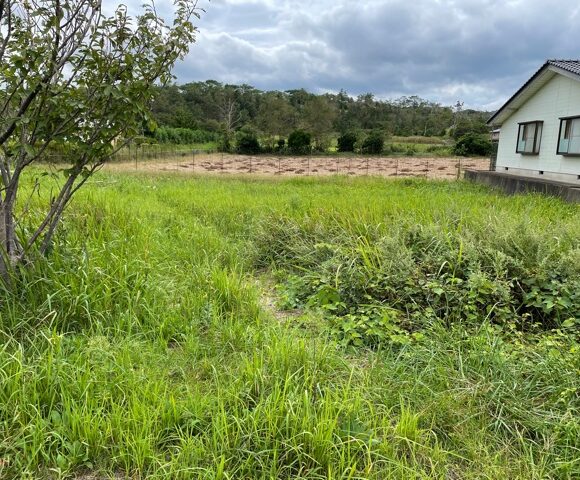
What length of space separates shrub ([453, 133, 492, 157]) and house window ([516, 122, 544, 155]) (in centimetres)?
2100

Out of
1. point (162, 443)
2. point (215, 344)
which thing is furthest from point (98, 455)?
point (215, 344)

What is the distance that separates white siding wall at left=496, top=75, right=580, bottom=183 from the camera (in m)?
11.7

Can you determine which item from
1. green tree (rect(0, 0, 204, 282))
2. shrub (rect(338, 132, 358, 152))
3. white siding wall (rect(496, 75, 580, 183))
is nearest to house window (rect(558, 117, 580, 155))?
white siding wall (rect(496, 75, 580, 183))

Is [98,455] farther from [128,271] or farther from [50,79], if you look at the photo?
[50,79]

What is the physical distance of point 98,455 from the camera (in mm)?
1571

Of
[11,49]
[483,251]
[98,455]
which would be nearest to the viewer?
[98,455]

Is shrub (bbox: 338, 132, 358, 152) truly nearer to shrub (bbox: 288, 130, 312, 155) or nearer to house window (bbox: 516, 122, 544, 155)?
shrub (bbox: 288, 130, 312, 155)

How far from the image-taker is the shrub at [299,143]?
37.7 metres

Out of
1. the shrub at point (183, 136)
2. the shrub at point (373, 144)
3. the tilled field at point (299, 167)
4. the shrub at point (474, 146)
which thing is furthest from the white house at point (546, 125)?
the shrub at point (183, 136)

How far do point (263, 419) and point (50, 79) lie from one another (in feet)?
7.59

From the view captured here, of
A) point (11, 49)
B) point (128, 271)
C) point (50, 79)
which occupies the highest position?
point (11, 49)

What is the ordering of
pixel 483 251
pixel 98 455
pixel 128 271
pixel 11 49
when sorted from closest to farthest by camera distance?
pixel 98 455 < pixel 11 49 < pixel 128 271 < pixel 483 251

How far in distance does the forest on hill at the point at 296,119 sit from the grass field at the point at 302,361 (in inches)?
1296

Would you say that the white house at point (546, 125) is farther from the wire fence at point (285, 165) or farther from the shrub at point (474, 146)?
the shrub at point (474, 146)
